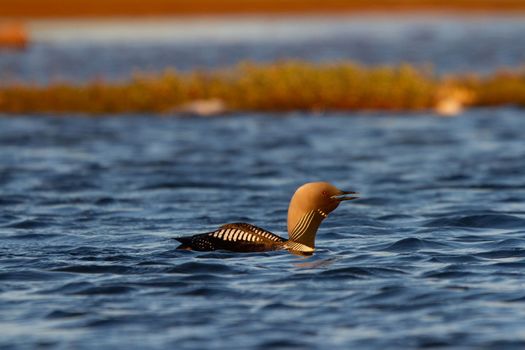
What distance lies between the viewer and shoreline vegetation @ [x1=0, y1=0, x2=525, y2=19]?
9844cm

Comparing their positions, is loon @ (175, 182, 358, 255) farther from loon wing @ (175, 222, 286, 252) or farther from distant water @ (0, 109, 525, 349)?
distant water @ (0, 109, 525, 349)

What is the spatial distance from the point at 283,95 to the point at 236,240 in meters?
20.9

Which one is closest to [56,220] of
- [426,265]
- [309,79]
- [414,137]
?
[426,265]

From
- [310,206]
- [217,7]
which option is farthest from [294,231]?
[217,7]

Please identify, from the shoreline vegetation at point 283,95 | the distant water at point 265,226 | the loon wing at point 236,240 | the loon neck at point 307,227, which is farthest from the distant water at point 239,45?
the loon neck at point 307,227

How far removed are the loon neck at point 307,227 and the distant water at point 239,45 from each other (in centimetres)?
3195

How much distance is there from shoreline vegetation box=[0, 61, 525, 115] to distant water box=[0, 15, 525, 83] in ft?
33.0

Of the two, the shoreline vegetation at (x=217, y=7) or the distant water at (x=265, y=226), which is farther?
the shoreline vegetation at (x=217, y=7)

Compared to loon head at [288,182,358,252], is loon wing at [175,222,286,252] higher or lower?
lower

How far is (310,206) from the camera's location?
13.6 meters

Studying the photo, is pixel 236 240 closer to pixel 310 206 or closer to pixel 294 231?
pixel 294 231

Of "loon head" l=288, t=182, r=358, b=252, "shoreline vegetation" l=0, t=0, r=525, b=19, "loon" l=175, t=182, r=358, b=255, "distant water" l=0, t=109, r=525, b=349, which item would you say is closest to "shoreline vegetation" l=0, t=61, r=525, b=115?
"distant water" l=0, t=109, r=525, b=349

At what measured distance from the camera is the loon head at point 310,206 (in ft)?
44.3

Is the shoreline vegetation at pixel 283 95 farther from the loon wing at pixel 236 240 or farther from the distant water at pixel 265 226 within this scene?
the loon wing at pixel 236 240
